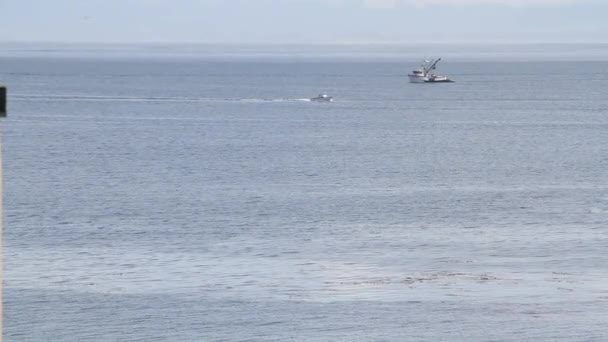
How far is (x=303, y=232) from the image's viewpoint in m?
46.0

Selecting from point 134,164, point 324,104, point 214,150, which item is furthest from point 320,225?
point 324,104

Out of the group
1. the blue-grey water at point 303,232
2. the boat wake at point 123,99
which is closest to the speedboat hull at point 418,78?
the boat wake at point 123,99

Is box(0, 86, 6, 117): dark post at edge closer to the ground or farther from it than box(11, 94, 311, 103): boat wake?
farther from it

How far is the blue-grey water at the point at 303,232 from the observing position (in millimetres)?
32375

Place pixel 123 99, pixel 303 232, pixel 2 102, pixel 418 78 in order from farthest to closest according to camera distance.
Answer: pixel 418 78 → pixel 123 99 → pixel 303 232 → pixel 2 102

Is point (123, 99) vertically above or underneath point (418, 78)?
above

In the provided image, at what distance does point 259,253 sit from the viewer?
4103 cm

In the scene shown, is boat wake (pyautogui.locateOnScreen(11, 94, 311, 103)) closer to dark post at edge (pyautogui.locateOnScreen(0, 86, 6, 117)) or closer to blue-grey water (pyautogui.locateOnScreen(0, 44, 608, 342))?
blue-grey water (pyautogui.locateOnScreen(0, 44, 608, 342))

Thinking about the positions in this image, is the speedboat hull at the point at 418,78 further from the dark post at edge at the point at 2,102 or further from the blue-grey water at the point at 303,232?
the dark post at edge at the point at 2,102

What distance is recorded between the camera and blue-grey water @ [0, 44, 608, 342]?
106 feet

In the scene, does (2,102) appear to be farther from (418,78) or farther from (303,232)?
(418,78)

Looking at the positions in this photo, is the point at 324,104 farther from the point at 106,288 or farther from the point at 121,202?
the point at 106,288

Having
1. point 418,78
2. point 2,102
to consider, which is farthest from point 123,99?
point 2,102

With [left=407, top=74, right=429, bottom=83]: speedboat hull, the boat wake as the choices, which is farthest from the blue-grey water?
[left=407, top=74, right=429, bottom=83]: speedboat hull
